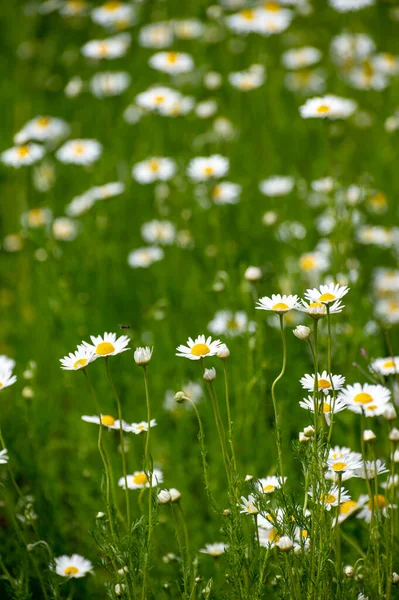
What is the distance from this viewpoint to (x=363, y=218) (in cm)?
388

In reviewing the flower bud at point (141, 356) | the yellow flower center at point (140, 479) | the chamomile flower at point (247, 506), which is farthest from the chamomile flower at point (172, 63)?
the chamomile flower at point (247, 506)

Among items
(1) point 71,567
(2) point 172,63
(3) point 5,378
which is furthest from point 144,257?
(1) point 71,567

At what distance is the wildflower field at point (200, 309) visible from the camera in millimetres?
1694

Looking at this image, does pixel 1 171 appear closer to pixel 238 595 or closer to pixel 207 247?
pixel 207 247

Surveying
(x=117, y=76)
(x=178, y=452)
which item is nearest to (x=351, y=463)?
(x=178, y=452)

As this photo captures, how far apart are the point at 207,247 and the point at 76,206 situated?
28.7 inches

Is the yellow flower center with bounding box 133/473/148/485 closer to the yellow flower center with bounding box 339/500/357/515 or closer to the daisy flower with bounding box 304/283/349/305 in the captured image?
the yellow flower center with bounding box 339/500/357/515

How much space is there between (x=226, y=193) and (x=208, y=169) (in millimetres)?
227

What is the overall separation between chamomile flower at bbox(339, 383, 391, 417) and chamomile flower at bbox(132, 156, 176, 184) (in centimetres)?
Answer: 205

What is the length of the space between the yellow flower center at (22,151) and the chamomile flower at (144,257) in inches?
26.6

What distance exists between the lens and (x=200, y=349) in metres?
1.76

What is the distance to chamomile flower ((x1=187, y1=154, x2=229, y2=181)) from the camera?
3439 millimetres

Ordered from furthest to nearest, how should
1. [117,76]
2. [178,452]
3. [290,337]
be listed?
[117,76] < [290,337] < [178,452]

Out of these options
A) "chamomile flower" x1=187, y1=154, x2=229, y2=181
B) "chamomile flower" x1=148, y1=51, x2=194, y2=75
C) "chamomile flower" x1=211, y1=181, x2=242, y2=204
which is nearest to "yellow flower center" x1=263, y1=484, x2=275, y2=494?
"chamomile flower" x1=187, y1=154, x2=229, y2=181
